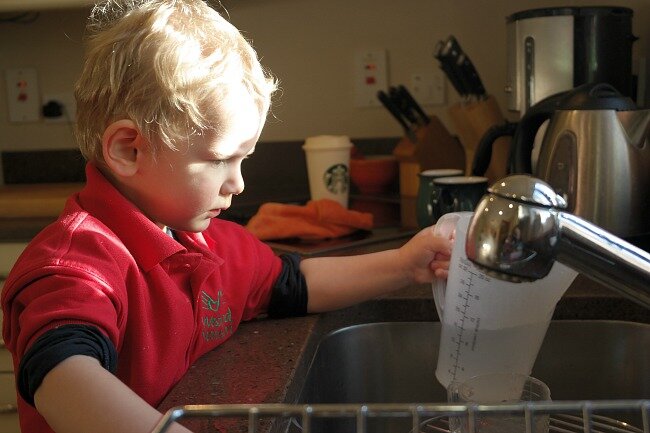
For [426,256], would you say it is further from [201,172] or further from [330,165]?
[330,165]

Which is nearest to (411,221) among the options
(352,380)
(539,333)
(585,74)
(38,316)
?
(585,74)

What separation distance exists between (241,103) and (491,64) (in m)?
1.09

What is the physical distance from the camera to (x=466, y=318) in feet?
3.05

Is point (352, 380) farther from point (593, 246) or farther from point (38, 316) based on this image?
point (593, 246)

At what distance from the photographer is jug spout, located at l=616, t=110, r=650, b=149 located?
4.01 feet

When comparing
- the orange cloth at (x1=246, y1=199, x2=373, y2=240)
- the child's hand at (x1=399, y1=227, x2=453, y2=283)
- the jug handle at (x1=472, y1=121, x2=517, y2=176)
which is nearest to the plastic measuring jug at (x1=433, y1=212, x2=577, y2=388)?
the child's hand at (x1=399, y1=227, x2=453, y2=283)

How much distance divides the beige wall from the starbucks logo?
283 millimetres

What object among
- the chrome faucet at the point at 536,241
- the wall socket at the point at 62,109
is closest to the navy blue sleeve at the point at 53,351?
the chrome faucet at the point at 536,241

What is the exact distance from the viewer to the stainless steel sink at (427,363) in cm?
109

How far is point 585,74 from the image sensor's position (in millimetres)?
1506

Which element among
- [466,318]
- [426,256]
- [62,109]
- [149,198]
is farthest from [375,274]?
[62,109]

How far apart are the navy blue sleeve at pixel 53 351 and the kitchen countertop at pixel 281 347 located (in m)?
0.09

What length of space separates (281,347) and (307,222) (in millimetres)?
594

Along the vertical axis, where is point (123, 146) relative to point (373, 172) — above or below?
above
